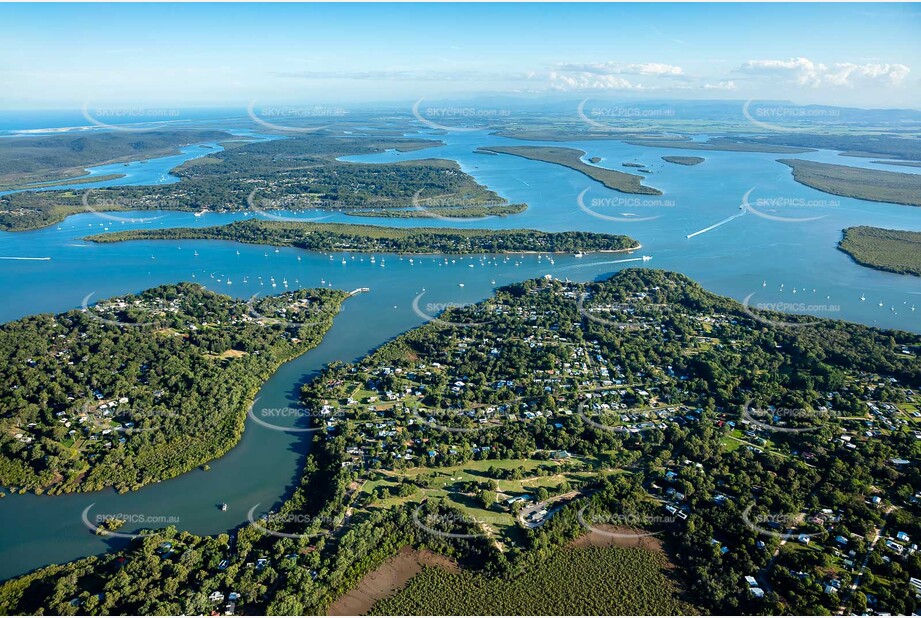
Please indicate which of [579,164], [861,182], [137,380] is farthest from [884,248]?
[137,380]

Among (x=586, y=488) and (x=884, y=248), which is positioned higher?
(x=884, y=248)

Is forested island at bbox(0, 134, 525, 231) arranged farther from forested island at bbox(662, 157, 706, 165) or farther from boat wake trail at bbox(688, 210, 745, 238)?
forested island at bbox(662, 157, 706, 165)

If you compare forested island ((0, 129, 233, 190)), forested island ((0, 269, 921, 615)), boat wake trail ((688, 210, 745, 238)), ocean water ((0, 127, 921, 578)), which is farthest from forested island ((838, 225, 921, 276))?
forested island ((0, 129, 233, 190))

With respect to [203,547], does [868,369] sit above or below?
above

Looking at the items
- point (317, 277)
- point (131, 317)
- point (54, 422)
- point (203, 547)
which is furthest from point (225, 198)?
point (203, 547)

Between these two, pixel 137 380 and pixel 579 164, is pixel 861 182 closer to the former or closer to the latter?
pixel 579 164

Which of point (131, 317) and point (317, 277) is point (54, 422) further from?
point (317, 277)
